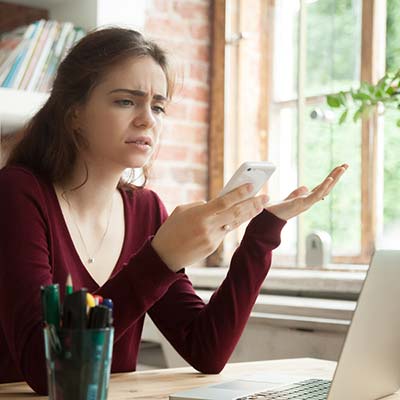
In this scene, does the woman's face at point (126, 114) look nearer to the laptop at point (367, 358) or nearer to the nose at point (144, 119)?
the nose at point (144, 119)

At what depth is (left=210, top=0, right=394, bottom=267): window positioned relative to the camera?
9.32ft

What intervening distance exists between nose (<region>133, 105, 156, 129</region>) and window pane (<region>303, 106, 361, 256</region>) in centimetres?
127

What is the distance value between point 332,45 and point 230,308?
5.08 feet

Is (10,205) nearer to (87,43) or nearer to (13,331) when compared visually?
(13,331)

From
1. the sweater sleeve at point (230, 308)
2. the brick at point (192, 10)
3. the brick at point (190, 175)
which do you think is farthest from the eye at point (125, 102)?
the brick at point (192, 10)

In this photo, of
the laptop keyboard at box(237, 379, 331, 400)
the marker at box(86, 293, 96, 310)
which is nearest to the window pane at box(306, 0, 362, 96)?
the laptop keyboard at box(237, 379, 331, 400)

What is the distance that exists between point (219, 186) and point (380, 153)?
712mm

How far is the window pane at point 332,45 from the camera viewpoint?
294 centimetres

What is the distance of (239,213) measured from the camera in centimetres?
143

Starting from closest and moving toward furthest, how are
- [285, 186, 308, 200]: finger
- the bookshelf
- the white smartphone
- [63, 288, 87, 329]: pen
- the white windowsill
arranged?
1. [63, 288, 87, 329]: pen
2. the white smartphone
3. [285, 186, 308, 200]: finger
4. the white windowsill
5. the bookshelf

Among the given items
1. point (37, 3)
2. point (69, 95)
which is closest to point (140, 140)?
point (69, 95)

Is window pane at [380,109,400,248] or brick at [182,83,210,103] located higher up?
brick at [182,83,210,103]

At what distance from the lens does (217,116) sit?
10.9 ft

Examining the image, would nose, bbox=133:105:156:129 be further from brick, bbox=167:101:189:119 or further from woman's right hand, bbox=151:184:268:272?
brick, bbox=167:101:189:119
